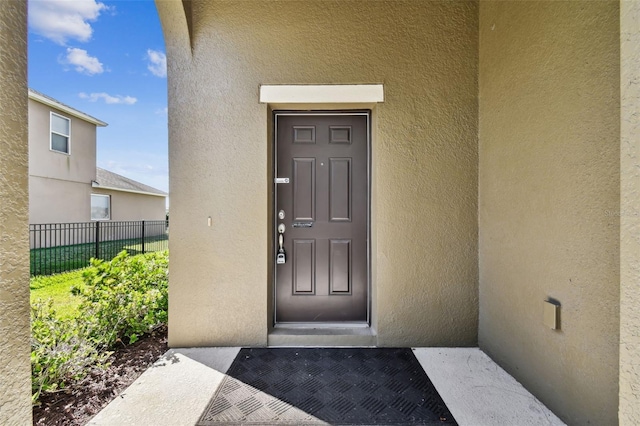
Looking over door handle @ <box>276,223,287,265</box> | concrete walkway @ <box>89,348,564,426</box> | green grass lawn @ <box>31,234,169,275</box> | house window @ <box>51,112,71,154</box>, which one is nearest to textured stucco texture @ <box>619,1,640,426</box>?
concrete walkway @ <box>89,348,564,426</box>

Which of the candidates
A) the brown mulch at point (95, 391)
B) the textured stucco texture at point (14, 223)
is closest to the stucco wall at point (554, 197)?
the textured stucco texture at point (14, 223)

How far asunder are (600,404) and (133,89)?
14.1 metres

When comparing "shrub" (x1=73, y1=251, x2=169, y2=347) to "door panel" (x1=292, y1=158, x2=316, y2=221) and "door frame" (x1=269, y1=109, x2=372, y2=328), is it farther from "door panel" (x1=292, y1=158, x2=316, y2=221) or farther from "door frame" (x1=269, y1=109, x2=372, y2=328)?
"door panel" (x1=292, y1=158, x2=316, y2=221)

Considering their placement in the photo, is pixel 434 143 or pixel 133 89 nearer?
pixel 434 143

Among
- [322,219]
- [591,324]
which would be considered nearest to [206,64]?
[322,219]

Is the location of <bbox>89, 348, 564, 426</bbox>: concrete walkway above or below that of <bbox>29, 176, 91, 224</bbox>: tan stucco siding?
below

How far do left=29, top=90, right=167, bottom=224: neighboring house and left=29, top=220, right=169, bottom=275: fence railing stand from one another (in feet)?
2.17

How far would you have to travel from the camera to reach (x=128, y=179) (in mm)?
12922

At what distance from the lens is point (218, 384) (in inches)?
79.0

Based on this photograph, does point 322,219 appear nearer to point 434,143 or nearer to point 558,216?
point 434,143

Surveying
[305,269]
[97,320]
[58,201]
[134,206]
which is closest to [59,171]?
[58,201]

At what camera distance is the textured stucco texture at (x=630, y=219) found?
3.20 feet

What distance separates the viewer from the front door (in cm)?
278

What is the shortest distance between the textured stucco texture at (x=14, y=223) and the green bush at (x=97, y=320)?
1.06 meters
